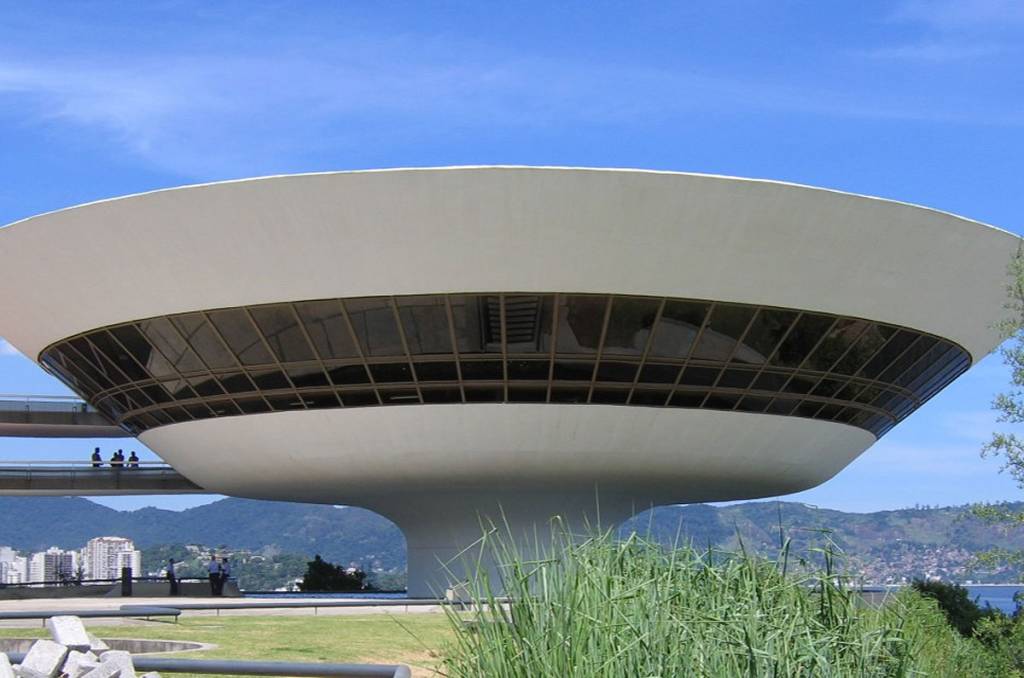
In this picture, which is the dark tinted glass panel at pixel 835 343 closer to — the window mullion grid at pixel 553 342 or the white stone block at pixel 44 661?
the window mullion grid at pixel 553 342

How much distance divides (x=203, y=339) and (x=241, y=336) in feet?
3.09

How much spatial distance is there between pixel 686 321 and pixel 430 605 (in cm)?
745

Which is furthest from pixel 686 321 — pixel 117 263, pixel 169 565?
pixel 169 565

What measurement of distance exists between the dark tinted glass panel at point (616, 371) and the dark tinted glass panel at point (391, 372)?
3631 millimetres

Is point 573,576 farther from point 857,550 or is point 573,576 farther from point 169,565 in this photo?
point 169,565

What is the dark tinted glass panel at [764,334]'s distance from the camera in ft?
81.1

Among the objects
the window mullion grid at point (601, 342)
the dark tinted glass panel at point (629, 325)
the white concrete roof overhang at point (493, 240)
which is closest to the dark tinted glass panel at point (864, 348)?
the white concrete roof overhang at point (493, 240)

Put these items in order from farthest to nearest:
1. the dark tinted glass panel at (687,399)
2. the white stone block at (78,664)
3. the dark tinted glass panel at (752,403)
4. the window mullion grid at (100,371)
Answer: the window mullion grid at (100,371)
the dark tinted glass panel at (752,403)
the dark tinted glass panel at (687,399)
the white stone block at (78,664)

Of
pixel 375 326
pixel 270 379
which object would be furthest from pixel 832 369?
pixel 270 379

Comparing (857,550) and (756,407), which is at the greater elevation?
(756,407)

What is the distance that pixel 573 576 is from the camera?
351 inches

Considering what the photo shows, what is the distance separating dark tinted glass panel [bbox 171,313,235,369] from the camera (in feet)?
82.5

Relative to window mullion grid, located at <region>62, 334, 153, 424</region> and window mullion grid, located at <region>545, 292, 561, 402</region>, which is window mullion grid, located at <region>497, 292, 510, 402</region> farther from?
window mullion grid, located at <region>62, 334, 153, 424</region>

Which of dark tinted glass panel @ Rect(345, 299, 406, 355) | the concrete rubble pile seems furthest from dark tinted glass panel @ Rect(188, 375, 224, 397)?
the concrete rubble pile
